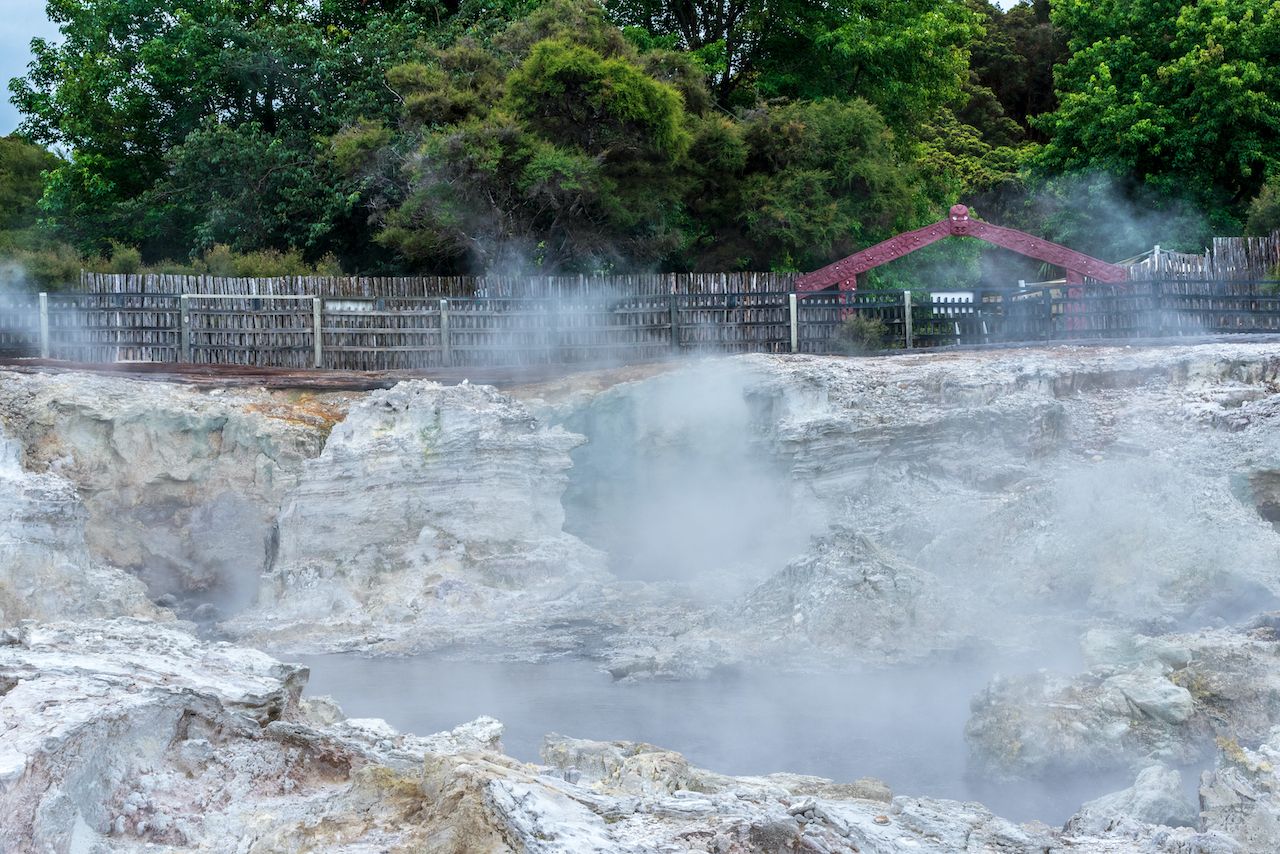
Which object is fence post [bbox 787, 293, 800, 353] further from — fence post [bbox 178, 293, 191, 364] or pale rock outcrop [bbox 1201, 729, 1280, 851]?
pale rock outcrop [bbox 1201, 729, 1280, 851]

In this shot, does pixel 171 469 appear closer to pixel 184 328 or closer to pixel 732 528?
pixel 184 328

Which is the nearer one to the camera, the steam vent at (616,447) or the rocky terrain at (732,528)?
the steam vent at (616,447)

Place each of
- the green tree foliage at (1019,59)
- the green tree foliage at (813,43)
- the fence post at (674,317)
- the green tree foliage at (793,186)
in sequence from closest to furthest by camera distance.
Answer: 1. the fence post at (674,317)
2. the green tree foliage at (793,186)
3. the green tree foliage at (813,43)
4. the green tree foliage at (1019,59)

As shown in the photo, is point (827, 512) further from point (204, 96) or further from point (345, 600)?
point (204, 96)

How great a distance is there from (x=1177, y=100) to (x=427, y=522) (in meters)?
18.4

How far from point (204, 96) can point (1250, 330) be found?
16900mm

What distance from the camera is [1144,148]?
26.5 meters

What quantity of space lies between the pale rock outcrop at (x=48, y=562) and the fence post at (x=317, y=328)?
3.94 metres

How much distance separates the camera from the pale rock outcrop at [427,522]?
14.7 metres

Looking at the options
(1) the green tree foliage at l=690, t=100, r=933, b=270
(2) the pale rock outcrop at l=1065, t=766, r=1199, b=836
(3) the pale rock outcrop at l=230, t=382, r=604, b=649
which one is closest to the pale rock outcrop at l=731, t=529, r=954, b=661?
(3) the pale rock outcrop at l=230, t=382, r=604, b=649

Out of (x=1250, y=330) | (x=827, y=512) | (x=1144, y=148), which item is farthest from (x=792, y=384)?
(x=1144, y=148)

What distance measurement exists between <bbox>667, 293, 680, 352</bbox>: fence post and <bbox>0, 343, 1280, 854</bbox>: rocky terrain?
1.37 meters

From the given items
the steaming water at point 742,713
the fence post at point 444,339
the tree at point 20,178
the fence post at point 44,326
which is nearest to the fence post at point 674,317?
the fence post at point 444,339

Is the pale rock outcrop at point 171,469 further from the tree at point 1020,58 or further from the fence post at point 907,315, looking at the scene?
the tree at point 1020,58
